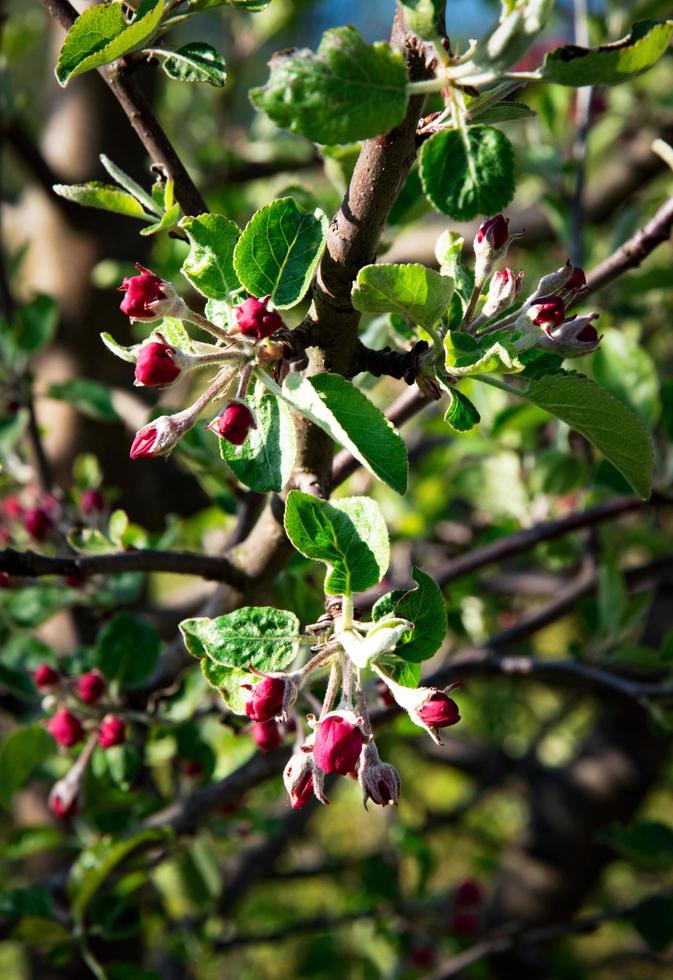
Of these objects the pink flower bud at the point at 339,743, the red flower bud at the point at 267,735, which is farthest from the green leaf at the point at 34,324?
the pink flower bud at the point at 339,743

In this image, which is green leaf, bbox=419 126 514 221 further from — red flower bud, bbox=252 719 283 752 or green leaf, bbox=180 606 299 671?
red flower bud, bbox=252 719 283 752

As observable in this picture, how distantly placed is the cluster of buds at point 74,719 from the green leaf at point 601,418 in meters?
0.54

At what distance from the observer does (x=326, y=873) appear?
5.85ft

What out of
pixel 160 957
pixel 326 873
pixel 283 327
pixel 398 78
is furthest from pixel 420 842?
pixel 398 78

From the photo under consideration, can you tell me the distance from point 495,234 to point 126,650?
Answer: 1.91 feet

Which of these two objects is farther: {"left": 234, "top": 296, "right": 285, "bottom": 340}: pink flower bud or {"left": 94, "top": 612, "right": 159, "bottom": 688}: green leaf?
{"left": 94, "top": 612, "right": 159, "bottom": 688}: green leaf

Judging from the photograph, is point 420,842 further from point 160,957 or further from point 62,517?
point 62,517

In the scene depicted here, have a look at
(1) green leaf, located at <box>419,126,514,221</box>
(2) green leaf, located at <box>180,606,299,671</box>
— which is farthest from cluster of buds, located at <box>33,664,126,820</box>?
(1) green leaf, located at <box>419,126,514,221</box>

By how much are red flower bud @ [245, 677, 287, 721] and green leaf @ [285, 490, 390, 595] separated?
0.06 metres

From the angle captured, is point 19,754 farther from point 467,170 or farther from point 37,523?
point 467,170

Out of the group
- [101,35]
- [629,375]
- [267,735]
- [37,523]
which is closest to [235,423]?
[101,35]

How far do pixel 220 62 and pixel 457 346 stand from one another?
0.25 metres

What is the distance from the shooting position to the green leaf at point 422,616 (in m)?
0.56

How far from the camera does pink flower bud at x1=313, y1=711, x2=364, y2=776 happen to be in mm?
492
